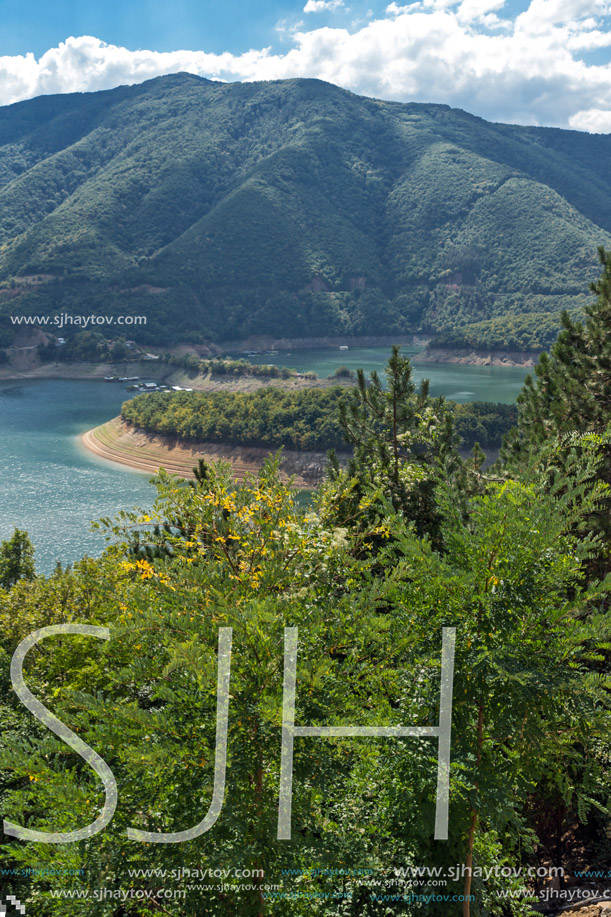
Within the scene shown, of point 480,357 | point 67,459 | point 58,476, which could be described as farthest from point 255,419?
point 480,357

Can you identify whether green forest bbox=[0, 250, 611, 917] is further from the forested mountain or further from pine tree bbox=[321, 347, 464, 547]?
the forested mountain

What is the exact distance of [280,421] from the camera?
61.7 meters

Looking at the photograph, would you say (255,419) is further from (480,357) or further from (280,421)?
(480,357)

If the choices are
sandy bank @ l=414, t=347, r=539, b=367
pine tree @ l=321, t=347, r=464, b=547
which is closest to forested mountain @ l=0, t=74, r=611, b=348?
sandy bank @ l=414, t=347, r=539, b=367

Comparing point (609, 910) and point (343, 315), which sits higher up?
point (343, 315)

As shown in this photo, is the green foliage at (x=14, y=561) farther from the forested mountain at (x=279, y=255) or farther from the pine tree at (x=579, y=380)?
the forested mountain at (x=279, y=255)

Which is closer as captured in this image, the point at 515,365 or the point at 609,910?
the point at 609,910

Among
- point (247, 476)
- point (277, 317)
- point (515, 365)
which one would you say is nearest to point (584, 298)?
point (515, 365)

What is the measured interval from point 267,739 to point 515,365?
11305cm

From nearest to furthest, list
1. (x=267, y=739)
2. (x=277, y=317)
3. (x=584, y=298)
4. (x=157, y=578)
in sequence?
(x=267, y=739) → (x=157, y=578) → (x=584, y=298) → (x=277, y=317)

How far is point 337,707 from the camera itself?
428cm

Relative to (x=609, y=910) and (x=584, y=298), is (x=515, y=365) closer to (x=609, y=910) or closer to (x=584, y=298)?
(x=584, y=298)

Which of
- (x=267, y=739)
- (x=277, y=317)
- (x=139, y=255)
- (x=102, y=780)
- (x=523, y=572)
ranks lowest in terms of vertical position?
(x=102, y=780)

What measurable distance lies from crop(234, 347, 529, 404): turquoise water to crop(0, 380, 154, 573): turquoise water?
110ft
